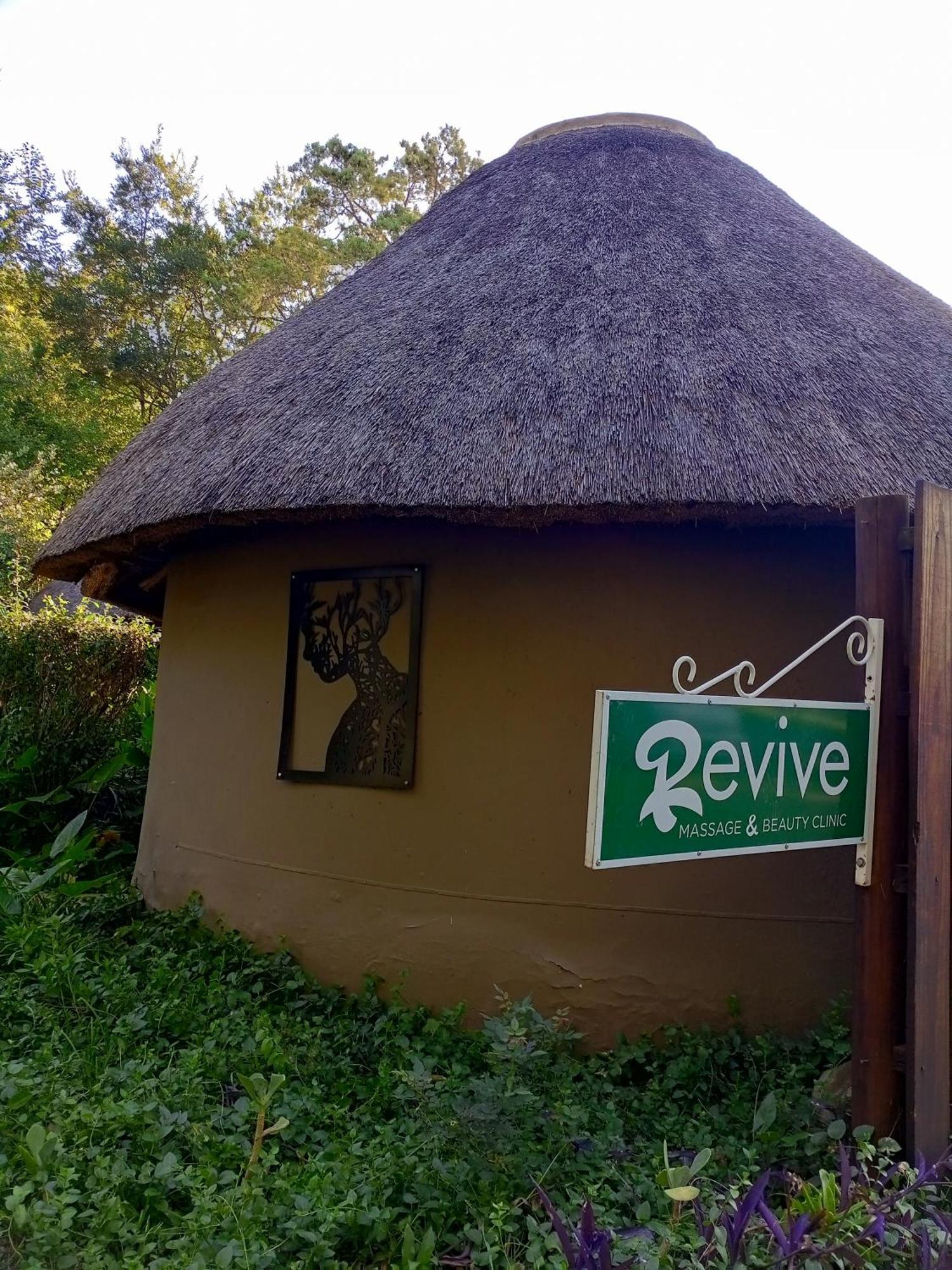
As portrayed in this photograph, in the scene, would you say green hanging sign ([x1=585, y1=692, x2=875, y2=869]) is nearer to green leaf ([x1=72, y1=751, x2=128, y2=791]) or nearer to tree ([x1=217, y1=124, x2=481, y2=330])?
green leaf ([x1=72, y1=751, x2=128, y2=791])

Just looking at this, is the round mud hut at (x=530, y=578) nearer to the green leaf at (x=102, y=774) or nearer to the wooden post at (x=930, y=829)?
the wooden post at (x=930, y=829)

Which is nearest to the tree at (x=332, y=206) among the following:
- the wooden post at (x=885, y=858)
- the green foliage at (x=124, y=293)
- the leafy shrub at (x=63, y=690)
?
the green foliage at (x=124, y=293)

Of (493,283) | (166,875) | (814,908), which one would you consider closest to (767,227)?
(493,283)

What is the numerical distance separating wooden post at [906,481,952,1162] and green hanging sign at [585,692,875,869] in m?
0.13

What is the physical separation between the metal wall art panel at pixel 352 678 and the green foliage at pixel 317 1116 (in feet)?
2.97

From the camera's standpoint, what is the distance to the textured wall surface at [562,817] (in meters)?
3.84

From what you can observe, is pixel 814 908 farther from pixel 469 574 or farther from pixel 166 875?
pixel 166 875

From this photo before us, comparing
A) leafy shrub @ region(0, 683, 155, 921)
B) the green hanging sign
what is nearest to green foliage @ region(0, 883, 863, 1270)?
leafy shrub @ region(0, 683, 155, 921)

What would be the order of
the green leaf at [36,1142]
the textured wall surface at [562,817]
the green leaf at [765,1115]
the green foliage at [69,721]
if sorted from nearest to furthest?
the green leaf at [36,1142]
the green leaf at [765,1115]
the textured wall surface at [562,817]
the green foliage at [69,721]

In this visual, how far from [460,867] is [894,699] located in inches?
81.4

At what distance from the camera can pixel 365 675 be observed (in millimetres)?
4367

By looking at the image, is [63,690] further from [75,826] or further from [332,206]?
[332,206]

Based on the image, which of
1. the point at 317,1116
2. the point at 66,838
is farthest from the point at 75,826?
the point at 317,1116

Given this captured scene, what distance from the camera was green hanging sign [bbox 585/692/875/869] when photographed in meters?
2.07
